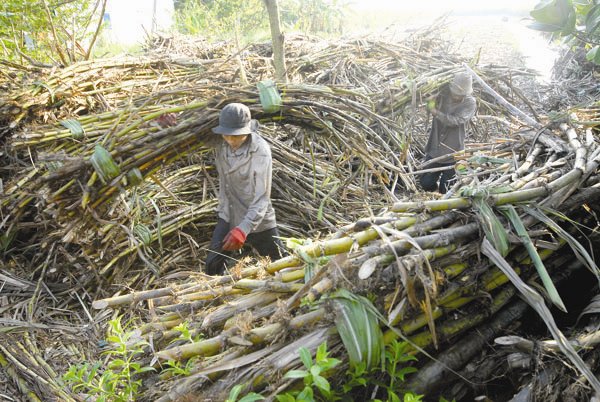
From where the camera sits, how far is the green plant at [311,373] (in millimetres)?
1325

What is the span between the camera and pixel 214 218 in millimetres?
4457

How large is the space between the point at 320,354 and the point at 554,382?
2.45 ft

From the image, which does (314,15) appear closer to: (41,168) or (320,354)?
(41,168)

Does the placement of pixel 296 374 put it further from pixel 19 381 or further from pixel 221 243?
pixel 221 243

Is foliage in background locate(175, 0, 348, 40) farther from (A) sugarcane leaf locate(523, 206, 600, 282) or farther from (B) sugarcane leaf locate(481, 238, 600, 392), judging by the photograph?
(B) sugarcane leaf locate(481, 238, 600, 392)

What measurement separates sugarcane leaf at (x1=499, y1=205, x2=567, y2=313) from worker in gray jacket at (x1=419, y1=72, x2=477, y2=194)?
9.46ft

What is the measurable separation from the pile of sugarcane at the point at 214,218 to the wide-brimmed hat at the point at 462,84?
19cm

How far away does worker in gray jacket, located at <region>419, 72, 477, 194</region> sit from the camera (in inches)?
182

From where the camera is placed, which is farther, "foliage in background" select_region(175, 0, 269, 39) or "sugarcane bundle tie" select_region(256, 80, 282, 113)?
"foliage in background" select_region(175, 0, 269, 39)

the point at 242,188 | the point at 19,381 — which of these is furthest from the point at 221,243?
the point at 19,381

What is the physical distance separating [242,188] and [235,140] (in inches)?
16.1

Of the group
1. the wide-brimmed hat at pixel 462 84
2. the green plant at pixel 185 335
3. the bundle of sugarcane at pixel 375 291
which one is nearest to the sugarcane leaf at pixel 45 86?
the bundle of sugarcane at pixel 375 291

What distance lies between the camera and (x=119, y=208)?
3650 mm

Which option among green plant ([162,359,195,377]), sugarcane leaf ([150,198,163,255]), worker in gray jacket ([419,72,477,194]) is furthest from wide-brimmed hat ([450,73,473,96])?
green plant ([162,359,195,377])
